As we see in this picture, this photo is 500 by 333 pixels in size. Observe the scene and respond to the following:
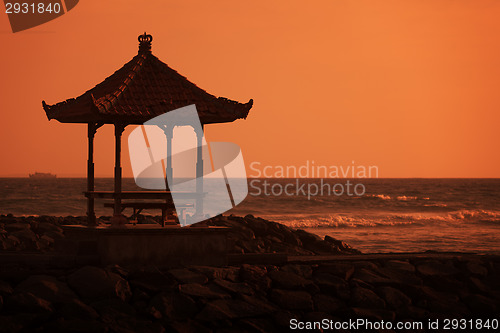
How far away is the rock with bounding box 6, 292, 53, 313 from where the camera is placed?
13.8 metres

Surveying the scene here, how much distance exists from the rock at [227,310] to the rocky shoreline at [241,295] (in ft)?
0.06

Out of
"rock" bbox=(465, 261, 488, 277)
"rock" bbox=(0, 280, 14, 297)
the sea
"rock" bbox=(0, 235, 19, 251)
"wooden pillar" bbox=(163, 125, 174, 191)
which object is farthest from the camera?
the sea

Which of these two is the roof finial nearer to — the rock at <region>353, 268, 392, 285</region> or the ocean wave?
the rock at <region>353, 268, 392, 285</region>

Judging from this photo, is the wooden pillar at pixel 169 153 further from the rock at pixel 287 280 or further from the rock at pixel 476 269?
the rock at pixel 476 269

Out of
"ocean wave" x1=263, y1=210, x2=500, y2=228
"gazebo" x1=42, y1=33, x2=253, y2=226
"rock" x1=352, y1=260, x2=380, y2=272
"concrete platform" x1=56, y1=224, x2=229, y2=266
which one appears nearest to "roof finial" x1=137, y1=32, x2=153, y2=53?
"gazebo" x1=42, y1=33, x2=253, y2=226

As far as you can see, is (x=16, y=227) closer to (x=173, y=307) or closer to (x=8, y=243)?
(x=8, y=243)

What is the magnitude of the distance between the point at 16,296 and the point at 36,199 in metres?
69.3

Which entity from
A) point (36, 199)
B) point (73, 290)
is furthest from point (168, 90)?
point (36, 199)

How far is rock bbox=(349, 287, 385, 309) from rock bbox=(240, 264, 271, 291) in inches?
64.8

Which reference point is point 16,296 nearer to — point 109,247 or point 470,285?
point 109,247

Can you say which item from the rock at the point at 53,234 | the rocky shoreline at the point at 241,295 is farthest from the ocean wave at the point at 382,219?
the rocky shoreline at the point at 241,295

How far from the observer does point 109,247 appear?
1623cm

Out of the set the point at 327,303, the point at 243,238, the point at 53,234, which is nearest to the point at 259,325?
the point at 327,303

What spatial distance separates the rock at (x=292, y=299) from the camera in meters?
14.9
